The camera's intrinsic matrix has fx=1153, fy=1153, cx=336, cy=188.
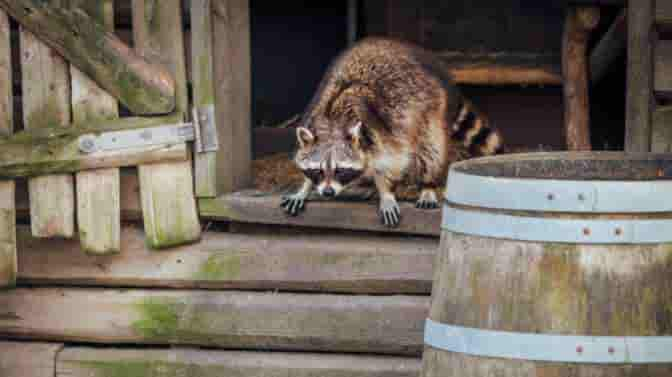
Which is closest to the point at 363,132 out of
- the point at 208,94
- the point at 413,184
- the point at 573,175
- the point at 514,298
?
the point at 413,184

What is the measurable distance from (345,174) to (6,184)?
1574mm

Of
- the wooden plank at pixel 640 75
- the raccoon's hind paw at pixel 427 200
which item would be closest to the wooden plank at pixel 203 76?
the raccoon's hind paw at pixel 427 200

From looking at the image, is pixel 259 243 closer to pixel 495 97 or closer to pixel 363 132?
pixel 363 132

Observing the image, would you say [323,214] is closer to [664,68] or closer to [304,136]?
[304,136]

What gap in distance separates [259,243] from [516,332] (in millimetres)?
2565

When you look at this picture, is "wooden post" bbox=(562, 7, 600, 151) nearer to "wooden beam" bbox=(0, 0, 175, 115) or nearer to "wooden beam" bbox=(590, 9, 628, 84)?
"wooden beam" bbox=(590, 9, 628, 84)

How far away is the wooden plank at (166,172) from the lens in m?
5.21

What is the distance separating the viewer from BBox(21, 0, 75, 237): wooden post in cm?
522

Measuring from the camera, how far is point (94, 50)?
202 inches

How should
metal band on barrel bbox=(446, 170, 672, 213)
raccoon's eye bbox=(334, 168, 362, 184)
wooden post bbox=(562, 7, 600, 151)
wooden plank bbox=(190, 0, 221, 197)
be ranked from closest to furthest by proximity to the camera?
1. metal band on barrel bbox=(446, 170, 672, 213)
2. wooden plank bbox=(190, 0, 221, 197)
3. raccoon's eye bbox=(334, 168, 362, 184)
4. wooden post bbox=(562, 7, 600, 151)

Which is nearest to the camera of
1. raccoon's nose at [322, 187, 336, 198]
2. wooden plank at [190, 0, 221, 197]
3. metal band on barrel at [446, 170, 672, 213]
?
metal band on barrel at [446, 170, 672, 213]

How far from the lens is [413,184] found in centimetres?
585

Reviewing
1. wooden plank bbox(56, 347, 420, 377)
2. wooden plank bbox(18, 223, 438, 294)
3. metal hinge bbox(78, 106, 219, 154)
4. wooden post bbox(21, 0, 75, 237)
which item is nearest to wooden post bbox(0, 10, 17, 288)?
wooden post bbox(21, 0, 75, 237)

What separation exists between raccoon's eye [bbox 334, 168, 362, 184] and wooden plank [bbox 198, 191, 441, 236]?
132 millimetres
